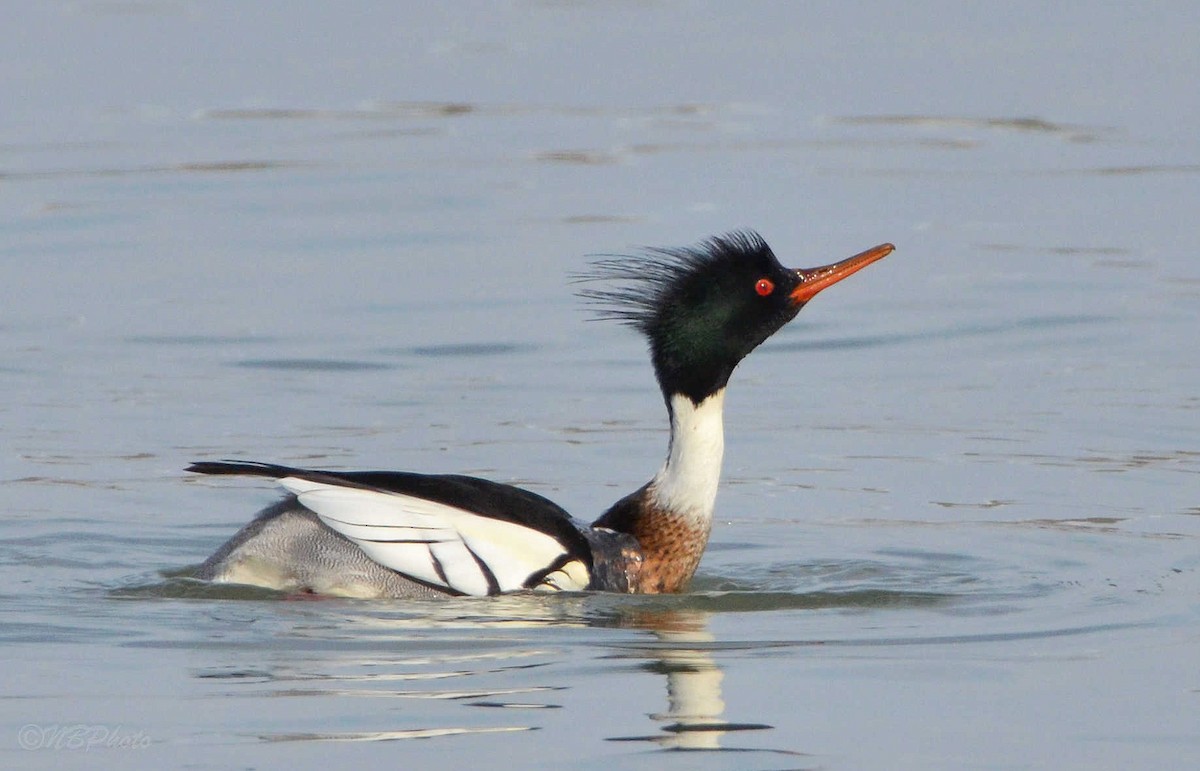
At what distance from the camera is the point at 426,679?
288 inches

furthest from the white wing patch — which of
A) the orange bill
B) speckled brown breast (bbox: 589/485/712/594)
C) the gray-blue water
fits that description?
the orange bill

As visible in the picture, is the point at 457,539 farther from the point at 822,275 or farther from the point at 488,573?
the point at 822,275

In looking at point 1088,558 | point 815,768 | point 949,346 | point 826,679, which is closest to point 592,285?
point 949,346

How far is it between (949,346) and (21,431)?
6082mm

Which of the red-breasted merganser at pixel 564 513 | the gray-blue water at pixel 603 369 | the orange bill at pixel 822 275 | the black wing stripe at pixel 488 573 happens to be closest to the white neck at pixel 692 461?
the red-breasted merganser at pixel 564 513

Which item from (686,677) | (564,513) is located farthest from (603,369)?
(686,677)

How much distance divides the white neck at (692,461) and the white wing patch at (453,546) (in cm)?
65

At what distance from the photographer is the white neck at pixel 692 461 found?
29.9 feet

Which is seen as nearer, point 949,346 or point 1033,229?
point 949,346

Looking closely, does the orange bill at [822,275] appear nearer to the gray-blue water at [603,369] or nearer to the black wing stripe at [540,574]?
the gray-blue water at [603,369]

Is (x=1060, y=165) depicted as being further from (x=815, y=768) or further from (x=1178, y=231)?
(x=815, y=768)

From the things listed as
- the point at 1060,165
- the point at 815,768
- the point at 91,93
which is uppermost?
the point at 91,93

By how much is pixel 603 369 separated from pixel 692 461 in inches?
179

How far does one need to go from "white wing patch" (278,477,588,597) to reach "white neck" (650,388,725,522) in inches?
25.5
